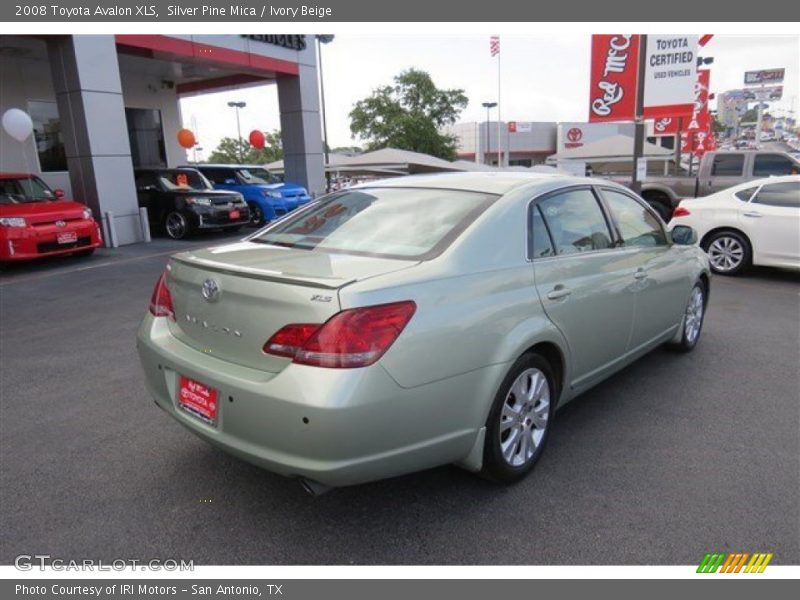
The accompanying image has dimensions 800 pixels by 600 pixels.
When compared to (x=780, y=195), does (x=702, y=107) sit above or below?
above

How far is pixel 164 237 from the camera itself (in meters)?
Answer: 13.8

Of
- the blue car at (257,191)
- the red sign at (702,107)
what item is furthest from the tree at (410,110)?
the blue car at (257,191)

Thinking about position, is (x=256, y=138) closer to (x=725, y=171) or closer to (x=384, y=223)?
(x=725, y=171)

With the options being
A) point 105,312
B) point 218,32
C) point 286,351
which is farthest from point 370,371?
point 218,32

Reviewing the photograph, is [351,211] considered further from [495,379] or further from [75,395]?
[75,395]

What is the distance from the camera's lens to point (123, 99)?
14883 mm

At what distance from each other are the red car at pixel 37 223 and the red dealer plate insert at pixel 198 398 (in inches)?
318

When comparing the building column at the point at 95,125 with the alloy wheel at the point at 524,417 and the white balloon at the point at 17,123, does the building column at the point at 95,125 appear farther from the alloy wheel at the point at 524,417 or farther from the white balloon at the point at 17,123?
the alloy wheel at the point at 524,417

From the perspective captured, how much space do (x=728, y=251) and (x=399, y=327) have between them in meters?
8.14

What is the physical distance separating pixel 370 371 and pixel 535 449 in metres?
1.33

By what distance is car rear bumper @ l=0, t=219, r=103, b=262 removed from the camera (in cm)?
919

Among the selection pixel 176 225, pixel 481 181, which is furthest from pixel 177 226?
pixel 481 181

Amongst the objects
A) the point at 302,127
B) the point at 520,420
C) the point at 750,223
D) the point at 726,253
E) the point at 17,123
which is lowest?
the point at 726,253

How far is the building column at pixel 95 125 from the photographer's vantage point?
465 inches
